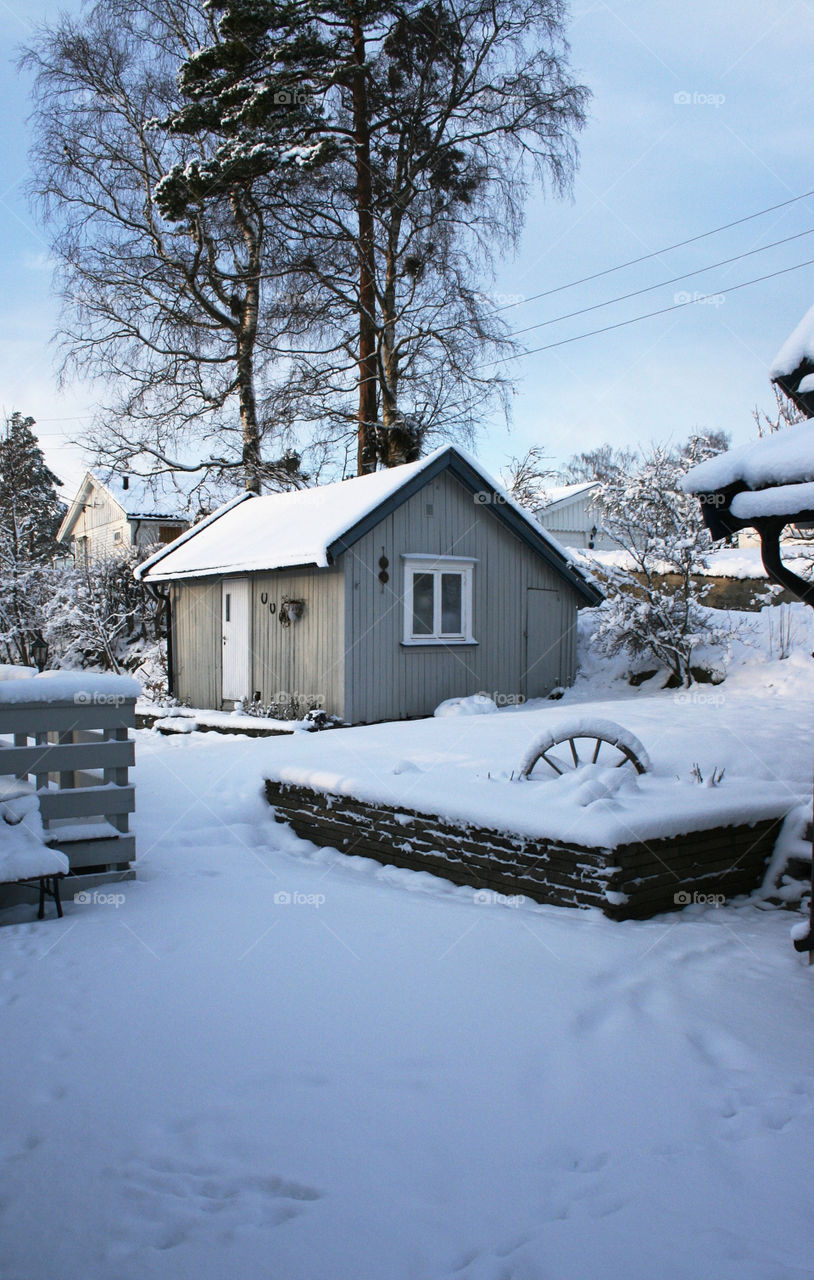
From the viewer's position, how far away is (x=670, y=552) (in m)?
13.4

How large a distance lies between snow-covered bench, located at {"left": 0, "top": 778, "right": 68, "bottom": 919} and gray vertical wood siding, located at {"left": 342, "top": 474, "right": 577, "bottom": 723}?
6.64m

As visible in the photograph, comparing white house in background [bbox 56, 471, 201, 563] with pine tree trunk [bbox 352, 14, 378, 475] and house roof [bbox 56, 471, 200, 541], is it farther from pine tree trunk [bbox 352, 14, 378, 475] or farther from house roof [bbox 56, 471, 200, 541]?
pine tree trunk [bbox 352, 14, 378, 475]

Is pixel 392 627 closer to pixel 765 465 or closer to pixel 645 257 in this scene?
pixel 765 465

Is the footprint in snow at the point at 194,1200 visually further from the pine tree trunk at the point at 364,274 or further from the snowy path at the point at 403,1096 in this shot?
the pine tree trunk at the point at 364,274

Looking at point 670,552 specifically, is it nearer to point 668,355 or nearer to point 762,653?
point 762,653

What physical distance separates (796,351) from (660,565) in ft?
30.9

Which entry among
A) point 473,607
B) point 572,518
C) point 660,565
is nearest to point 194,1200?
point 473,607

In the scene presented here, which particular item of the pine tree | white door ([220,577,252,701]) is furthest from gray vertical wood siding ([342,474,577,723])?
the pine tree

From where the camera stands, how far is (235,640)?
1370 centimetres

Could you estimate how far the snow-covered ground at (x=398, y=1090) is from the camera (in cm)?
224

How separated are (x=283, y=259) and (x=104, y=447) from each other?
18.4ft

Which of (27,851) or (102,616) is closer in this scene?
(27,851)

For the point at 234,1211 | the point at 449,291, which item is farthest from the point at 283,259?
the point at 234,1211

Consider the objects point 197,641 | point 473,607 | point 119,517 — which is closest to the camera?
point 473,607
